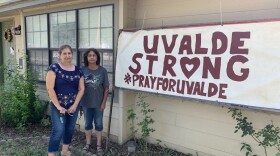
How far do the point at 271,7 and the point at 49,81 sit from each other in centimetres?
276

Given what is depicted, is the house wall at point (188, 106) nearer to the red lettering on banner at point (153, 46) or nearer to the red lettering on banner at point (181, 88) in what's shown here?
the red lettering on banner at point (181, 88)

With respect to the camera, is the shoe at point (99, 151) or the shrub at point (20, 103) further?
the shrub at point (20, 103)

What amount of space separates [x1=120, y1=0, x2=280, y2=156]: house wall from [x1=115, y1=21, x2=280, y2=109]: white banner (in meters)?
0.20

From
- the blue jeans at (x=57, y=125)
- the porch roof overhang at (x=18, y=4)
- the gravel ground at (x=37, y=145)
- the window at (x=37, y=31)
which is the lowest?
the gravel ground at (x=37, y=145)

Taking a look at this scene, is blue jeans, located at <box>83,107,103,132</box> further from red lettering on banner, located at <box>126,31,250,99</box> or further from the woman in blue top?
red lettering on banner, located at <box>126,31,250,99</box>

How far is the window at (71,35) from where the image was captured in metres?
4.13

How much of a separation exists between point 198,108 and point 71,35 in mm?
2727

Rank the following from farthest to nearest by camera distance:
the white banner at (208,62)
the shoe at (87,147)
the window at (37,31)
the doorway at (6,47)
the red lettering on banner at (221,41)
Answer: the doorway at (6,47)
the window at (37,31)
the shoe at (87,147)
the red lettering on banner at (221,41)
the white banner at (208,62)

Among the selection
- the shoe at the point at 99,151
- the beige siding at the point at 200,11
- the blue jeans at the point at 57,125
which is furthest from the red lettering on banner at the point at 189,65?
the shoe at the point at 99,151

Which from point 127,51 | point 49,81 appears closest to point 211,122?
point 127,51

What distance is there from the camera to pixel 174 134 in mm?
3756

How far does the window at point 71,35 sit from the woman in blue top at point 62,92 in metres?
0.98

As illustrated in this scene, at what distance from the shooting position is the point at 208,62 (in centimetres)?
295

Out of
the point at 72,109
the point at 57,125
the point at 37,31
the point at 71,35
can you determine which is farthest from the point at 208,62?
the point at 37,31
